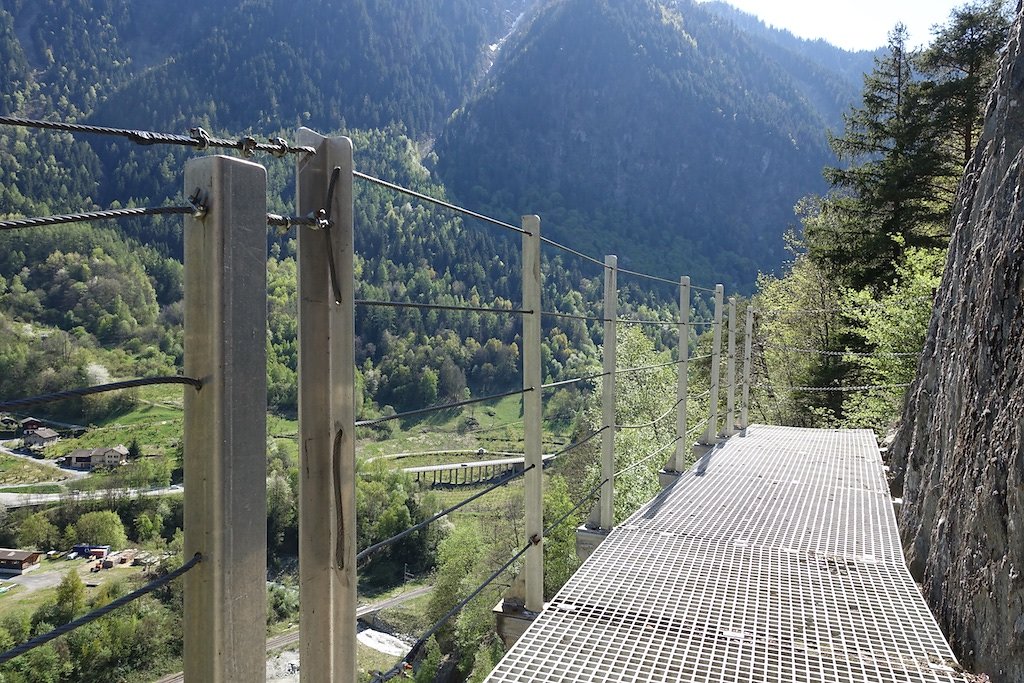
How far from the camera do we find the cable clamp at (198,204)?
707 mm

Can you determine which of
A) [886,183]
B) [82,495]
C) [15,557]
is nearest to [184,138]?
[886,183]

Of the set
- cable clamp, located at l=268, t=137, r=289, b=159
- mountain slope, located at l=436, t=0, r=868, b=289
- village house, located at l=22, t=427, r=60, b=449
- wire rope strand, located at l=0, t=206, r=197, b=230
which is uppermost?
mountain slope, located at l=436, t=0, r=868, b=289

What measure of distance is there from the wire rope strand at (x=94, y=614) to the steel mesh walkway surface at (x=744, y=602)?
44.5 inches

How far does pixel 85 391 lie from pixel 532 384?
1468 millimetres

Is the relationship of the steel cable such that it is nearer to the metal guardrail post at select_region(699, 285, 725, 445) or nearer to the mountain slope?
the metal guardrail post at select_region(699, 285, 725, 445)

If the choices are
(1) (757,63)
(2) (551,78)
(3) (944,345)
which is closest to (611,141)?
(2) (551,78)

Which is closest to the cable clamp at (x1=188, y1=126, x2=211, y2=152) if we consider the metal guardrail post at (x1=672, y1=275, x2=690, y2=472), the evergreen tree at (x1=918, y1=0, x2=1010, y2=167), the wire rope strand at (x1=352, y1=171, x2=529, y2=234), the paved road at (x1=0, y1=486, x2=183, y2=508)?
the wire rope strand at (x1=352, y1=171, x2=529, y2=234)

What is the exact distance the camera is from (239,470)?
73 centimetres

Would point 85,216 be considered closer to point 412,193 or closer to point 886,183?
point 412,193

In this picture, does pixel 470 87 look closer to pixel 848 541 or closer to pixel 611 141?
pixel 611 141

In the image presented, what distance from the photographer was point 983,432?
1776 mm

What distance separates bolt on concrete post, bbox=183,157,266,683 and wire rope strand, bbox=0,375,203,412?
0.9 inches

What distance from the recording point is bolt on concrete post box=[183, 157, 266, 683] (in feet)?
2.33

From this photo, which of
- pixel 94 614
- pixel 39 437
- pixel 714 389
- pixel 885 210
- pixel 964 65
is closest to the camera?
pixel 94 614
